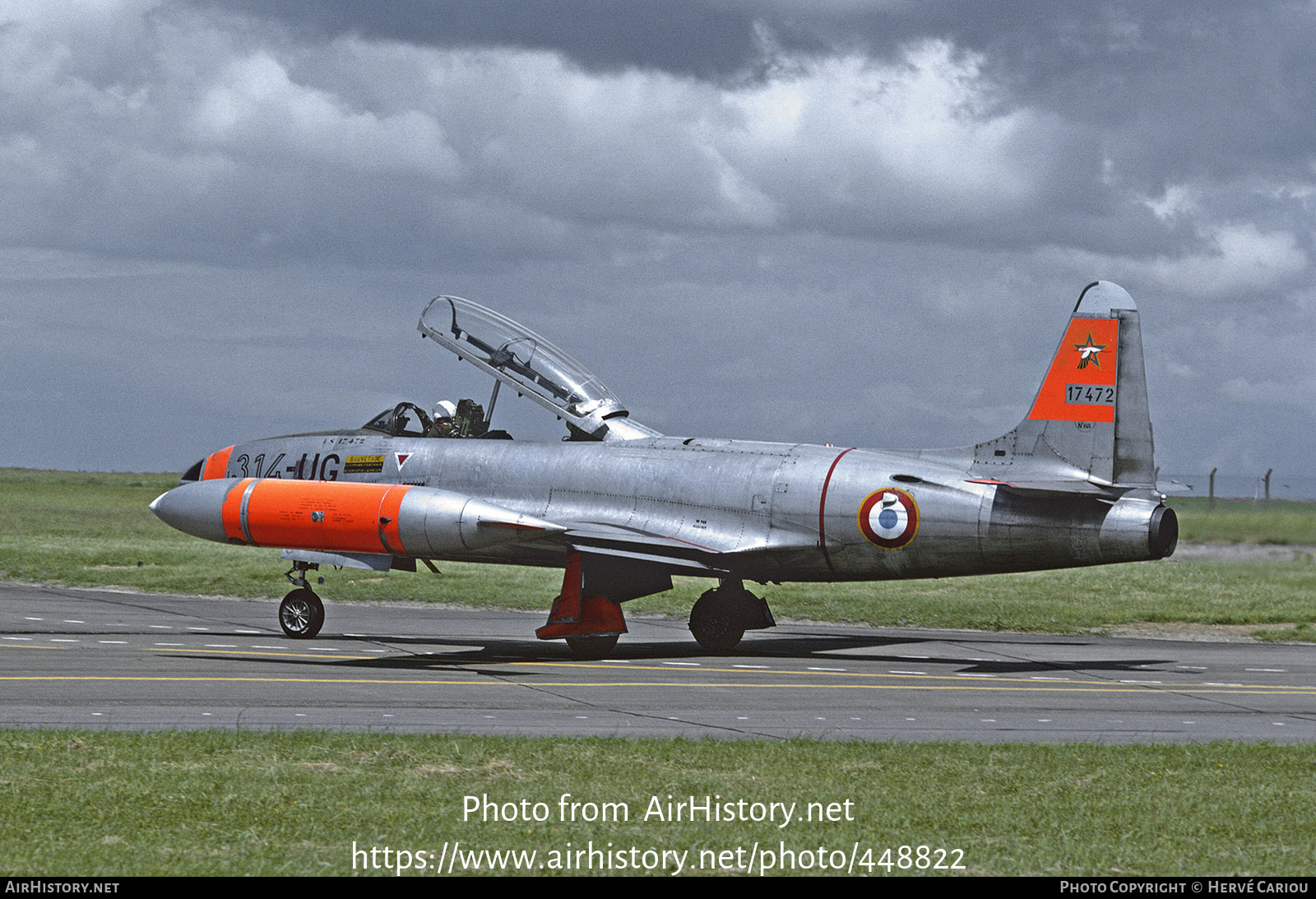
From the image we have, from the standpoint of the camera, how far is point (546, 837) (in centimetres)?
911

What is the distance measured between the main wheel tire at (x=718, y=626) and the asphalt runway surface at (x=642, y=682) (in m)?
0.31

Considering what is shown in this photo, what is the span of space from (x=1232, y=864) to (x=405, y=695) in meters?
10.2

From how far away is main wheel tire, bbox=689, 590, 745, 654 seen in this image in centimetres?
2256

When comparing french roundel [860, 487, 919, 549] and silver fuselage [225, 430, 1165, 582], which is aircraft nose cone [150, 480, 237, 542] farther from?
french roundel [860, 487, 919, 549]

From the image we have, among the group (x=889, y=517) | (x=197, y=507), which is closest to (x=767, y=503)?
(x=889, y=517)

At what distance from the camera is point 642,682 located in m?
18.1

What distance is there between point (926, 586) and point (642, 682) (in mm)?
21280

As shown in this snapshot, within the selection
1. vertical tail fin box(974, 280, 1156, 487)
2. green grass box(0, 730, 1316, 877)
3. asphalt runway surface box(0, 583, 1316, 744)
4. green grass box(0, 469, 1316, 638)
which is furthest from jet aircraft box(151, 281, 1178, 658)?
green grass box(0, 730, 1316, 877)

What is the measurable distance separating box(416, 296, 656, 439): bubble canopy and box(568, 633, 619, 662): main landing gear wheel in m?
3.83

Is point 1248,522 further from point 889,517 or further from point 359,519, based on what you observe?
point 359,519

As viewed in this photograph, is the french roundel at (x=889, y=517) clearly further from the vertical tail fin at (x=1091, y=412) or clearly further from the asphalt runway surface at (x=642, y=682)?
the asphalt runway surface at (x=642, y=682)

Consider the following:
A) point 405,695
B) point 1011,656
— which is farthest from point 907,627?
point 405,695

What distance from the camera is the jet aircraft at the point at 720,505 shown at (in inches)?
798
